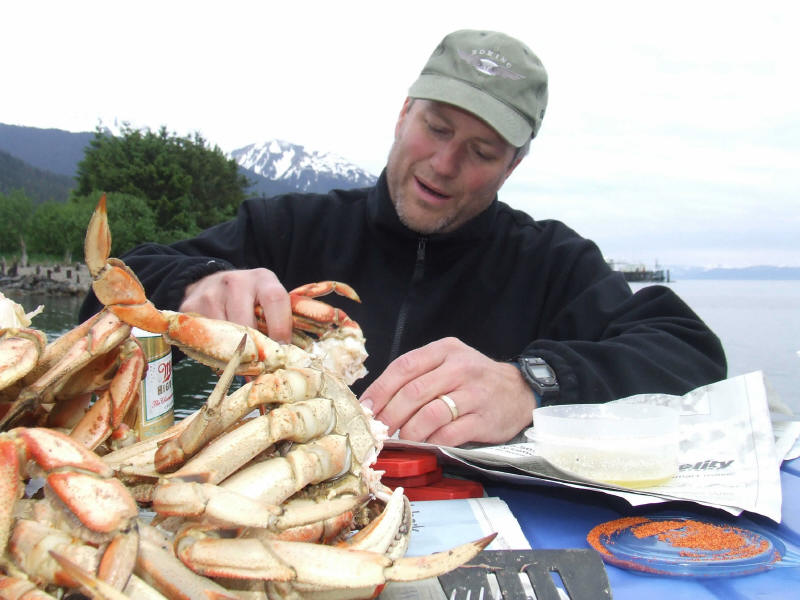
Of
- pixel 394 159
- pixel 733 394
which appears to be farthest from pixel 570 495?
pixel 394 159

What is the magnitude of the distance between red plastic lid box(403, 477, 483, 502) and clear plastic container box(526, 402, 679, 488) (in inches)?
4.9

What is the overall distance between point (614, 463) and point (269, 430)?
0.57m

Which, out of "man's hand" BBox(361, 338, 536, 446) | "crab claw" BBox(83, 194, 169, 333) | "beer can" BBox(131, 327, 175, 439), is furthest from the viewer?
"man's hand" BBox(361, 338, 536, 446)

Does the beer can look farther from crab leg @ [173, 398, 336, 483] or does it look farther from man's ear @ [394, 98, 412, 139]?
man's ear @ [394, 98, 412, 139]

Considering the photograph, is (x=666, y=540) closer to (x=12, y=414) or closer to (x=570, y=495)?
(x=570, y=495)

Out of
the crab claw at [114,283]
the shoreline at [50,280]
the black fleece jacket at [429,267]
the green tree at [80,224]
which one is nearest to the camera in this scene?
the crab claw at [114,283]

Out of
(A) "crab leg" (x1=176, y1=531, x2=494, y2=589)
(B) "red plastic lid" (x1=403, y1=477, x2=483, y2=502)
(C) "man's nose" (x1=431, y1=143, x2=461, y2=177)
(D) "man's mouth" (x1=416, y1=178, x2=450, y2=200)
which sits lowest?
(B) "red plastic lid" (x1=403, y1=477, x2=483, y2=502)

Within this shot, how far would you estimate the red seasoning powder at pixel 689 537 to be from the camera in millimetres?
769

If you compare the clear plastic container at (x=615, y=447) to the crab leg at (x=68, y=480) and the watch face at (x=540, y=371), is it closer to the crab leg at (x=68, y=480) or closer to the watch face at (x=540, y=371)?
the watch face at (x=540, y=371)

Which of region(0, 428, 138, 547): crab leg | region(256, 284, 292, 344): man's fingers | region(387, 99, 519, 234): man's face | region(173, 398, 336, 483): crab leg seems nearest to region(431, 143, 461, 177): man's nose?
region(387, 99, 519, 234): man's face

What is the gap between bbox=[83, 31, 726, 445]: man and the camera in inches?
49.4

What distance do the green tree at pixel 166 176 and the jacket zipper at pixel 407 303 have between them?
26.5 meters

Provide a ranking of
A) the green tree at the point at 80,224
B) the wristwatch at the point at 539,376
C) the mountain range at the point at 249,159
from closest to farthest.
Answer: the wristwatch at the point at 539,376
the green tree at the point at 80,224
the mountain range at the point at 249,159

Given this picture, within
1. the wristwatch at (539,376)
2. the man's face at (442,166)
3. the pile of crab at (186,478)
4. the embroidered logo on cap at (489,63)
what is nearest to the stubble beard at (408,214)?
the man's face at (442,166)
